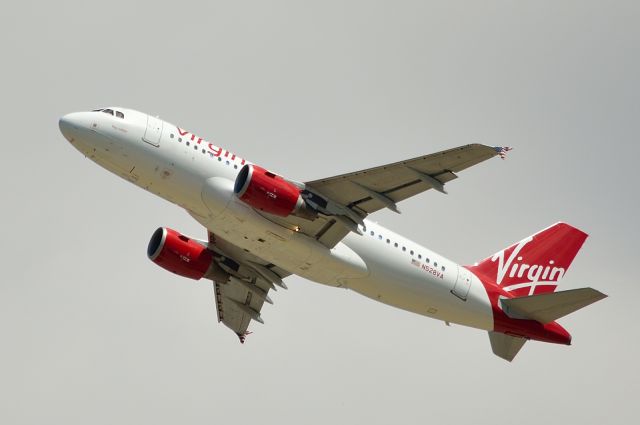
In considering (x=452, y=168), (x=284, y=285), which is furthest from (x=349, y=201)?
(x=284, y=285)

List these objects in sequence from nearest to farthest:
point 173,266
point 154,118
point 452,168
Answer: point 452,168, point 154,118, point 173,266

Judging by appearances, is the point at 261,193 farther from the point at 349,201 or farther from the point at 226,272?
the point at 226,272

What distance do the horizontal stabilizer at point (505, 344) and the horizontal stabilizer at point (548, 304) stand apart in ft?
6.38

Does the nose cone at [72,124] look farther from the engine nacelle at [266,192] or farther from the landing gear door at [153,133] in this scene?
the engine nacelle at [266,192]

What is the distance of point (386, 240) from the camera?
47375mm

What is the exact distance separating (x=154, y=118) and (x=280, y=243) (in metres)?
7.73

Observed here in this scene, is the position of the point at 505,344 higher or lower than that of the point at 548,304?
lower

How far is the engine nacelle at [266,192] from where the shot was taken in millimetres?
42688

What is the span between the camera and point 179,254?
50875 mm

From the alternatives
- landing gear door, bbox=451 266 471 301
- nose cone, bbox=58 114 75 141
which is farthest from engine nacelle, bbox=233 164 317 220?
landing gear door, bbox=451 266 471 301

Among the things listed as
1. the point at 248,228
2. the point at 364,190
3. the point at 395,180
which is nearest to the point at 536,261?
the point at 395,180

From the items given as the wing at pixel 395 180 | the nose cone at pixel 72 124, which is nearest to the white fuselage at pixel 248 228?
the nose cone at pixel 72 124

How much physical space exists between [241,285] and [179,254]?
3980 millimetres

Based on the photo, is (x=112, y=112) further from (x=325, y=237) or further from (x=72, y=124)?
(x=325, y=237)
